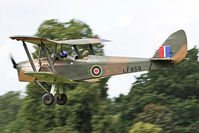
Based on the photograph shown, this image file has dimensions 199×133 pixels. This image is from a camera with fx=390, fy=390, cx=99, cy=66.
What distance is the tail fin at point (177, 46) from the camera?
1463 cm

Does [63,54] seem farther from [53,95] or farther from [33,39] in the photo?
[53,95]

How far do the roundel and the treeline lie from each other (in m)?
13.3

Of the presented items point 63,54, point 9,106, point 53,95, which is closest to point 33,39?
point 63,54

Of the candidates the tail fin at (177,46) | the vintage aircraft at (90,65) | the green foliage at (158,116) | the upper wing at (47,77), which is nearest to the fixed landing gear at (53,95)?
the vintage aircraft at (90,65)

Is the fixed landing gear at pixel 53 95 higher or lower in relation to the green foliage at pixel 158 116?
higher

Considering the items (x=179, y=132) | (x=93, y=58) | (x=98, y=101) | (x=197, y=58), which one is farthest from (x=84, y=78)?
(x=197, y=58)

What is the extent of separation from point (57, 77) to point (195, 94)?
25439mm

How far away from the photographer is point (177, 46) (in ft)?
49.0

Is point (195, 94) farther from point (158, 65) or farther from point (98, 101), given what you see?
point (158, 65)

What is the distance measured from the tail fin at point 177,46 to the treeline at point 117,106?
1405 centimetres

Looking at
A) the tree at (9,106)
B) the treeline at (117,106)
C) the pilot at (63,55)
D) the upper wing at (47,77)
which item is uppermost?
the pilot at (63,55)

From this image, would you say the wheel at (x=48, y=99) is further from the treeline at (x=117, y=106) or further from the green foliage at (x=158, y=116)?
the green foliage at (x=158, y=116)

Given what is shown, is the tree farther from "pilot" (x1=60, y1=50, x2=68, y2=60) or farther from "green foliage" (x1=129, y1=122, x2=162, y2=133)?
"pilot" (x1=60, y1=50, x2=68, y2=60)

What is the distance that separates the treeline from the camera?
29.0 m
